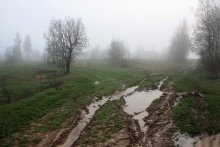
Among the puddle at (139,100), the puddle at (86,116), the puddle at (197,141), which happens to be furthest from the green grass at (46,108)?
the puddle at (197,141)

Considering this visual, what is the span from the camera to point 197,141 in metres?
15.9

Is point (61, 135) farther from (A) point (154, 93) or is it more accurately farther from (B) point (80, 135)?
(A) point (154, 93)

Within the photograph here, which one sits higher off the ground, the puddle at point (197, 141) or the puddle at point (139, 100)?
the puddle at point (139, 100)

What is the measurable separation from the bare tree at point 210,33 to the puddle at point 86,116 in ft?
49.8

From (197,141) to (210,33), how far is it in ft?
97.6

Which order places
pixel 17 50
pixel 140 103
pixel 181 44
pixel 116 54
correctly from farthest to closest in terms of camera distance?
pixel 17 50 → pixel 181 44 → pixel 116 54 → pixel 140 103

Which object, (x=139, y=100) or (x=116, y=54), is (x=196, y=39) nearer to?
(x=139, y=100)

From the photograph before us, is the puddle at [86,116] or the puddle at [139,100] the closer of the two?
the puddle at [86,116]

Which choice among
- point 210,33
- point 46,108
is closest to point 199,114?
point 46,108

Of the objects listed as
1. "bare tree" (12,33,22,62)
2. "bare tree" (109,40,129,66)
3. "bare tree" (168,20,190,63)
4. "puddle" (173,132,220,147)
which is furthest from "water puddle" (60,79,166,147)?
"bare tree" (12,33,22,62)

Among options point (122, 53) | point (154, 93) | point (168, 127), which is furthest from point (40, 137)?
point (122, 53)

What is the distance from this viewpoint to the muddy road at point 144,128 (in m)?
15.8

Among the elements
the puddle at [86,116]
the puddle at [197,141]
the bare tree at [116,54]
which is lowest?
the puddle at [197,141]

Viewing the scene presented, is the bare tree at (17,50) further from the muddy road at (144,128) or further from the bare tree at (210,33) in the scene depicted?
the muddy road at (144,128)
